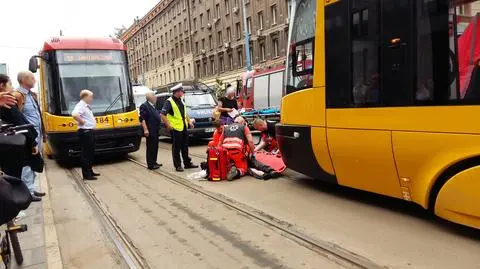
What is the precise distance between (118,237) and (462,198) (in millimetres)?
3609

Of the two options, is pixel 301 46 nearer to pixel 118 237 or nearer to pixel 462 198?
pixel 462 198

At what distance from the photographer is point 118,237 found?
18.1ft

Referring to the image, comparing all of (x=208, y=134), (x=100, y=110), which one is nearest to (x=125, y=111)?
(x=100, y=110)

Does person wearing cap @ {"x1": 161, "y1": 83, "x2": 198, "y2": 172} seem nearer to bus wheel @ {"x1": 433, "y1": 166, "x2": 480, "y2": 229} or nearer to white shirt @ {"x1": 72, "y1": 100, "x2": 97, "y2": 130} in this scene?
white shirt @ {"x1": 72, "y1": 100, "x2": 97, "y2": 130}

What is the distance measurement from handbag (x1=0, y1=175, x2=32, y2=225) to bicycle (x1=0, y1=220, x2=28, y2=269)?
95 centimetres

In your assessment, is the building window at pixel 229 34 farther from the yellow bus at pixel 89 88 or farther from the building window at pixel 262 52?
the yellow bus at pixel 89 88

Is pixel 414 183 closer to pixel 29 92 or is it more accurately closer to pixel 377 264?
pixel 377 264

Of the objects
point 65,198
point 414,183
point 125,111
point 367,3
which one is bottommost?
point 65,198

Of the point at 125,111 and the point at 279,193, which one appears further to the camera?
the point at 125,111

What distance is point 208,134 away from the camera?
53.7 ft

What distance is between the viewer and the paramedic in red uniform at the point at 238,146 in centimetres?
902

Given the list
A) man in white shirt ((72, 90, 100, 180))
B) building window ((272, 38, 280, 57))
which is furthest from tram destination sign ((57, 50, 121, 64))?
building window ((272, 38, 280, 57))

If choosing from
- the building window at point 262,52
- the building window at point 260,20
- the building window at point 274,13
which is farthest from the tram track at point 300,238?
the building window at point 260,20

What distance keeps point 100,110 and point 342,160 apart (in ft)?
24.7
